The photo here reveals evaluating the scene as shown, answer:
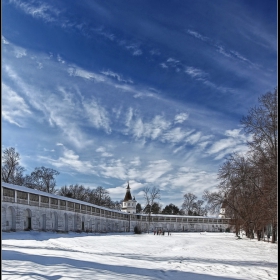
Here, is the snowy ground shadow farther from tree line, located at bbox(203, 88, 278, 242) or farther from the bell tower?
the bell tower

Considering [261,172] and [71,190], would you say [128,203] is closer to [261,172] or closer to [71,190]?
[71,190]

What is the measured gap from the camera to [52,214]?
1631 inches

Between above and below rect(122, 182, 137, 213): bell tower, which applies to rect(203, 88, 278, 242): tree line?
above

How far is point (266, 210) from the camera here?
18047 mm

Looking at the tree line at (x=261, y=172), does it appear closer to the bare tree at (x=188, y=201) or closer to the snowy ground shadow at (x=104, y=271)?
the snowy ground shadow at (x=104, y=271)

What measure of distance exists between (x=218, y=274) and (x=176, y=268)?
1.51m

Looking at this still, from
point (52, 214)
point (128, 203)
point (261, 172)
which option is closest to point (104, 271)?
point (261, 172)

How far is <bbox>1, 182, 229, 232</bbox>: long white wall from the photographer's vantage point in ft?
105

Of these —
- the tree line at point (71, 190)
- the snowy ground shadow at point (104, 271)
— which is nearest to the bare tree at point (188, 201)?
the tree line at point (71, 190)

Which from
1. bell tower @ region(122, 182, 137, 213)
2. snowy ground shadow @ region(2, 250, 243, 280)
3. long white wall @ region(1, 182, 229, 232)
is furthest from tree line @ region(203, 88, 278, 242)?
bell tower @ region(122, 182, 137, 213)

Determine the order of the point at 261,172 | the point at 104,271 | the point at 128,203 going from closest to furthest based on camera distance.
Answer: the point at 104,271 → the point at 261,172 → the point at 128,203

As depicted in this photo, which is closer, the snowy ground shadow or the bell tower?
the snowy ground shadow

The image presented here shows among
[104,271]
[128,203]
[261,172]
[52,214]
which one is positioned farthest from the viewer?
[128,203]

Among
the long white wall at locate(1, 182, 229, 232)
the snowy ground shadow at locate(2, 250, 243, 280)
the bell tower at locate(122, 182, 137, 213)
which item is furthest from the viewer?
the bell tower at locate(122, 182, 137, 213)
